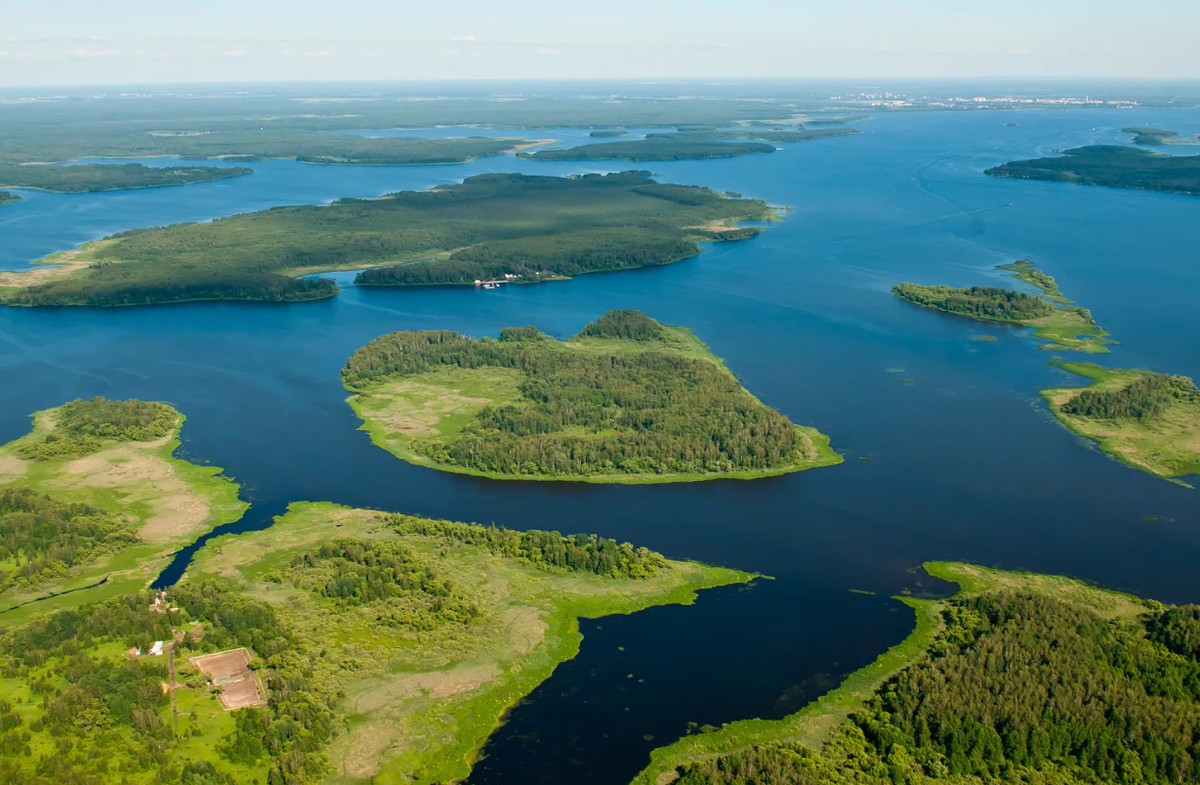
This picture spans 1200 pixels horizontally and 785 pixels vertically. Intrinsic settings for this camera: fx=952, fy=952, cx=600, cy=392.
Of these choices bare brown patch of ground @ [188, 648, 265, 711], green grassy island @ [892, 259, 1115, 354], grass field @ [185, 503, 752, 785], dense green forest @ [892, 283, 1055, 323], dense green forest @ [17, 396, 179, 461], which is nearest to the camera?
grass field @ [185, 503, 752, 785]

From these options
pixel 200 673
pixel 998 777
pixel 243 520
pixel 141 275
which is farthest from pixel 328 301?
pixel 998 777

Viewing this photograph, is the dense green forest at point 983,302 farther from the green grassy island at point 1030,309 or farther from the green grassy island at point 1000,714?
the green grassy island at point 1000,714

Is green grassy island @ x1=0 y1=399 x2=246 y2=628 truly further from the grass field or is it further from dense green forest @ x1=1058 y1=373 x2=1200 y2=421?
dense green forest @ x1=1058 y1=373 x2=1200 y2=421

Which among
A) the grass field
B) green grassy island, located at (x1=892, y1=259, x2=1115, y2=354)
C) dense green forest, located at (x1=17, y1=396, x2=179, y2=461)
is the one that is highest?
green grassy island, located at (x1=892, y1=259, x2=1115, y2=354)

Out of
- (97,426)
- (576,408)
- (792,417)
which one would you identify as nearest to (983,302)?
(792,417)

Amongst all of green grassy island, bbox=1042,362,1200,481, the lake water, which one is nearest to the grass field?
the lake water

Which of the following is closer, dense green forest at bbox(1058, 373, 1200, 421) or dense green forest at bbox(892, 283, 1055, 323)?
dense green forest at bbox(1058, 373, 1200, 421)
